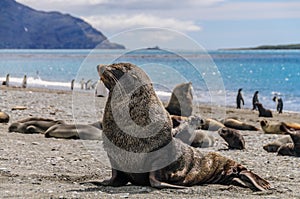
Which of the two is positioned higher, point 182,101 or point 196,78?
point 196,78

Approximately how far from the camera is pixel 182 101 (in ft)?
64.2

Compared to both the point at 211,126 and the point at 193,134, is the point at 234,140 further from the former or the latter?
the point at 211,126

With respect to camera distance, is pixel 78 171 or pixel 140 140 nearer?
pixel 140 140

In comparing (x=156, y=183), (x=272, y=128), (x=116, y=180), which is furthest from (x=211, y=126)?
(x=156, y=183)

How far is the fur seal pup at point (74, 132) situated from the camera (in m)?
13.3

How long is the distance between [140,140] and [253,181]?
1.65 m

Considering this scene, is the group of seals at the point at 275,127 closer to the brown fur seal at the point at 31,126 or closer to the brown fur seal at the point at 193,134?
the brown fur seal at the point at 193,134

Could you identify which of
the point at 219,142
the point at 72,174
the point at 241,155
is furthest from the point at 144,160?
the point at 219,142

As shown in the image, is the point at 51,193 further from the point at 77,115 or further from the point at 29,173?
the point at 77,115

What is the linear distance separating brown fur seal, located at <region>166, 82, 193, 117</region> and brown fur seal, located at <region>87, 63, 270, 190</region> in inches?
424

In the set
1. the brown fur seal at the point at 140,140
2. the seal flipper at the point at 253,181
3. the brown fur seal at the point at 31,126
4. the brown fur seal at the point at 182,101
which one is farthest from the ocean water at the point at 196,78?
the seal flipper at the point at 253,181

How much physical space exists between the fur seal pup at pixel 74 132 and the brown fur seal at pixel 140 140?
5.50m

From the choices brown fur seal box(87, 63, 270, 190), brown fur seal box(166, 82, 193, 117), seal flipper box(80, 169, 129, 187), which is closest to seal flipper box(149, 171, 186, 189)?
brown fur seal box(87, 63, 270, 190)

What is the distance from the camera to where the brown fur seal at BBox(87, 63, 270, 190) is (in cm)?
744
